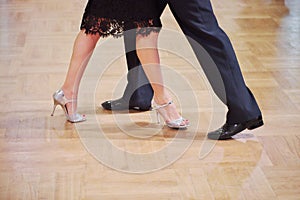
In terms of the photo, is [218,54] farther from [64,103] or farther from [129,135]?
[64,103]

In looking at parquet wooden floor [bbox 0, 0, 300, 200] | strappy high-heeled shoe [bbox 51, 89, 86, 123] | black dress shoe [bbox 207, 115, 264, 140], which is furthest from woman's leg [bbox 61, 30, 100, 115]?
black dress shoe [bbox 207, 115, 264, 140]

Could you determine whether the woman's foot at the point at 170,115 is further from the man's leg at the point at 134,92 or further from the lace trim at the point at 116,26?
the lace trim at the point at 116,26

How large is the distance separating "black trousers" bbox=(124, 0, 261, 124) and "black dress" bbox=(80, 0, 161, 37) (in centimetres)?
6

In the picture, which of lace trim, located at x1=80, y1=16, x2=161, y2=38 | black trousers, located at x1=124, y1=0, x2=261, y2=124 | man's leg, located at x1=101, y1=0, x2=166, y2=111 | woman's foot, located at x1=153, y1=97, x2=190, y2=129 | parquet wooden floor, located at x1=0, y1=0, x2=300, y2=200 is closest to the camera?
parquet wooden floor, located at x1=0, y1=0, x2=300, y2=200

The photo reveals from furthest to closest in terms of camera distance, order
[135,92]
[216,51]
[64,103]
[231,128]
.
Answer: [135,92] < [64,103] < [231,128] < [216,51]

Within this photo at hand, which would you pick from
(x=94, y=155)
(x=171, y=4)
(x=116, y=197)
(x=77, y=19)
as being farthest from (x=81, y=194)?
(x=77, y=19)

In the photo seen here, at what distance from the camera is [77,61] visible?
225 cm

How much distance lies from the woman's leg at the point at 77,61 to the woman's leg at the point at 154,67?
0.17m

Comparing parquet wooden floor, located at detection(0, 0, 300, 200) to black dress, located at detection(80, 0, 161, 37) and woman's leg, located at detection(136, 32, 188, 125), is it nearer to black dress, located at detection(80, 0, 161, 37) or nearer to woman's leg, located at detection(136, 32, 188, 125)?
woman's leg, located at detection(136, 32, 188, 125)

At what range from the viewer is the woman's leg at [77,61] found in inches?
87.6

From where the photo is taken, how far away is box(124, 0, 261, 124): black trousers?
6.73 feet

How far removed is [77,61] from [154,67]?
0.28m

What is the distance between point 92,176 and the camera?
1.99 m

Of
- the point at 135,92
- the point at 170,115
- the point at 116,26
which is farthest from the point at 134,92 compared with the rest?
the point at 116,26
